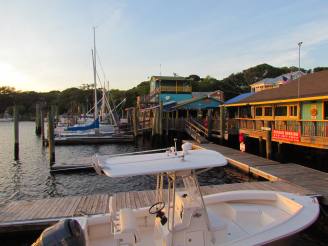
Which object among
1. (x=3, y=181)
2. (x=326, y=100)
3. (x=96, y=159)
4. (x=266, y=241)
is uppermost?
(x=326, y=100)

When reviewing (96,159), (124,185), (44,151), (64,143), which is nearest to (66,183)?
(124,185)

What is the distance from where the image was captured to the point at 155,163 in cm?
616

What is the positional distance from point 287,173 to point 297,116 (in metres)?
8.78

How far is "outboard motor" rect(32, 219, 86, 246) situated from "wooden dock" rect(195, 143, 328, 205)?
319 inches

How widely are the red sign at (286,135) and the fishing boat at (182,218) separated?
32.9 ft

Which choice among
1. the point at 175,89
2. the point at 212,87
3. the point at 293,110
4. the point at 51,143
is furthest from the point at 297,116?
the point at 212,87

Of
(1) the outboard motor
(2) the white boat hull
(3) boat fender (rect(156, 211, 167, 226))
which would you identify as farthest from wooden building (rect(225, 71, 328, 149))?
(1) the outboard motor

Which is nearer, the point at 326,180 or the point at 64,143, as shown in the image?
the point at 326,180

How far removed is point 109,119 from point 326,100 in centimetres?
3536

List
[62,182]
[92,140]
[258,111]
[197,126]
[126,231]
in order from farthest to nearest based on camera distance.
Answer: [92,140], [197,126], [258,111], [62,182], [126,231]

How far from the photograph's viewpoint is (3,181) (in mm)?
17625

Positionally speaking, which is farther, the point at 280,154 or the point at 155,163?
the point at 280,154

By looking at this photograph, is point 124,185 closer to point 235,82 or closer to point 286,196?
point 286,196

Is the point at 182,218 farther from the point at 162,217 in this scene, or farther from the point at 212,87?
the point at 212,87
